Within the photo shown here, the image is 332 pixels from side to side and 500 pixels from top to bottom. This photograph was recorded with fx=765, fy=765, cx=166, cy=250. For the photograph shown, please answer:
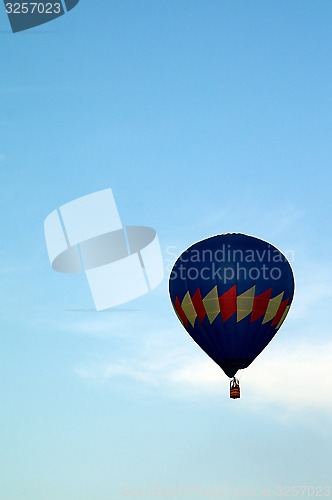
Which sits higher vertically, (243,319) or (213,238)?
(213,238)

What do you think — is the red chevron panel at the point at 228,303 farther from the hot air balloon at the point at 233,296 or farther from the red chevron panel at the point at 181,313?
the red chevron panel at the point at 181,313

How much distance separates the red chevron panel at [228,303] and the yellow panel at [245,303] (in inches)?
9.7

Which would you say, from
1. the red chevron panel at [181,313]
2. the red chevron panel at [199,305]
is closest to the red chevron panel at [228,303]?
the red chevron panel at [199,305]

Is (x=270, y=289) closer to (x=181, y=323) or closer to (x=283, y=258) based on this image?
(x=283, y=258)

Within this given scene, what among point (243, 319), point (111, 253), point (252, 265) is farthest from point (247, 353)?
point (111, 253)

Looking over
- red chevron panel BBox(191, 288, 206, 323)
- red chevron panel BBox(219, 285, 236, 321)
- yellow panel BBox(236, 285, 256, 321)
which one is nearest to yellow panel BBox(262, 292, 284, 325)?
yellow panel BBox(236, 285, 256, 321)

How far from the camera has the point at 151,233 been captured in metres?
44.6

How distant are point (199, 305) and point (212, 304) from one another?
2.32ft

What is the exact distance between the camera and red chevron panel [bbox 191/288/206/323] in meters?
38.0

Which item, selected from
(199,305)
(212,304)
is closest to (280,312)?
(212,304)

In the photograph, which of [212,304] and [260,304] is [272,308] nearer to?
[260,304]

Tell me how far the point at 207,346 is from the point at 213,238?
216 inches

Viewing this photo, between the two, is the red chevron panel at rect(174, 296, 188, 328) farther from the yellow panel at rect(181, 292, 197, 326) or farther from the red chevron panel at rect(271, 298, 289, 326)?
the red chevron panel at rect(271, 298, 289, 326)

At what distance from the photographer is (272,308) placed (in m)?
38.4
